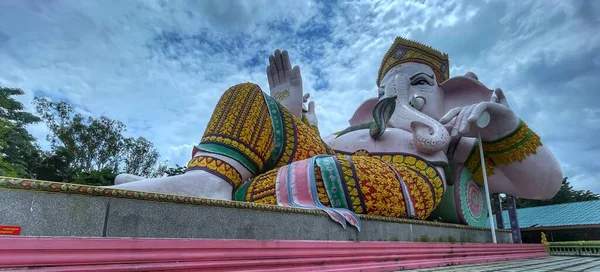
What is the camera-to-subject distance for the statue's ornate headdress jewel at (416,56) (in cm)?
767

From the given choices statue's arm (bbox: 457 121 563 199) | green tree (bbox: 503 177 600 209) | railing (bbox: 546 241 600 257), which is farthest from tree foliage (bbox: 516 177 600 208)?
statue's arm (bbox: 457 121 563 199)

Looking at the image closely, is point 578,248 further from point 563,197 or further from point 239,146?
point 563,197

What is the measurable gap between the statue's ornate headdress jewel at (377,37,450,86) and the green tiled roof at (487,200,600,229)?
6919 millimetres

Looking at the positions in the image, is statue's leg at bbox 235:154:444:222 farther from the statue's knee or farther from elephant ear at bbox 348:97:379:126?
elephant ear at bbox 348:97:379:126

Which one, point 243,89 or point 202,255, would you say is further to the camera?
point 243,89

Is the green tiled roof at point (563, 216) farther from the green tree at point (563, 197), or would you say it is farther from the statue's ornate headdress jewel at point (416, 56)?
the green tree at point (563, 197)

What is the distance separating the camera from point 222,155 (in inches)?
156

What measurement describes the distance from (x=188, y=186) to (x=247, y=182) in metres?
0.80

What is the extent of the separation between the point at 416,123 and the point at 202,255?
427 centimetres

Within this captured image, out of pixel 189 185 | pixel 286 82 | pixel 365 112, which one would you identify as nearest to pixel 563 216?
pixel 365 112

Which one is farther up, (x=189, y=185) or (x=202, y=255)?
(x=189, y=185)

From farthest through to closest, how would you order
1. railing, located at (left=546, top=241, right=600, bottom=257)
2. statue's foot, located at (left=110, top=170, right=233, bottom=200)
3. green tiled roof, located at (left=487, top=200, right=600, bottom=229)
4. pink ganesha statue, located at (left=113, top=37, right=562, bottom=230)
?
green tiled roof, located at (left=487, top=200, right=600, bottom=229), railing, located at (left=546, top=241, right=600, bottom=257), pink ganesha statue, located at (left=113, top=37, right=562, bottom=230), statue's foot, located at (left=110, top=170, right=233, bottom=200)

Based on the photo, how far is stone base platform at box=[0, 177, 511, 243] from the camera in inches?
72.8

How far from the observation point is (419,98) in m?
7.11
